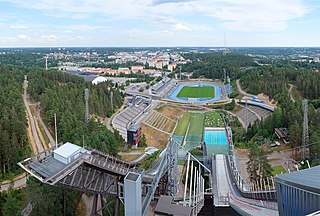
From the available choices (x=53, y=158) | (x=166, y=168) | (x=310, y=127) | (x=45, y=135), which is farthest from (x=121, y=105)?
(x=53, y=158)

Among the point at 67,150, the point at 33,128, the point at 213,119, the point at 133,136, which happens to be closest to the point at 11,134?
the point at 33,128

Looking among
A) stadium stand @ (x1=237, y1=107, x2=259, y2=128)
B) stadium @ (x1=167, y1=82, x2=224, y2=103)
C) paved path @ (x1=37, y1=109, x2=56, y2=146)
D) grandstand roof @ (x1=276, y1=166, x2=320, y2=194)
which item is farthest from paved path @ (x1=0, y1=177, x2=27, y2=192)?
stadium @ (x1=167, y1=82, x2=224, y2=103)

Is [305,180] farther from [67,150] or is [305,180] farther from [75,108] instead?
[75,108]

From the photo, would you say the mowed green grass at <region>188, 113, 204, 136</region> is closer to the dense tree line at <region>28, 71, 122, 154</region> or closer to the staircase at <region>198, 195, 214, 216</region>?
the dense tree line at <region>28, 71, 122, 154</region>

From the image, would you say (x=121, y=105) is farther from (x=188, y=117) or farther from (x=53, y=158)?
(x=53, y=158)

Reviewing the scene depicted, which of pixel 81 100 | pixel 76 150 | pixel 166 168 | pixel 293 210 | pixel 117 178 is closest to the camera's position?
pixel 293 210

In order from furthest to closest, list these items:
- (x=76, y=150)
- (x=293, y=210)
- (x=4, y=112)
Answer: (x=4, y=112)
(x=76, y=150)
(x=293, y=210)
